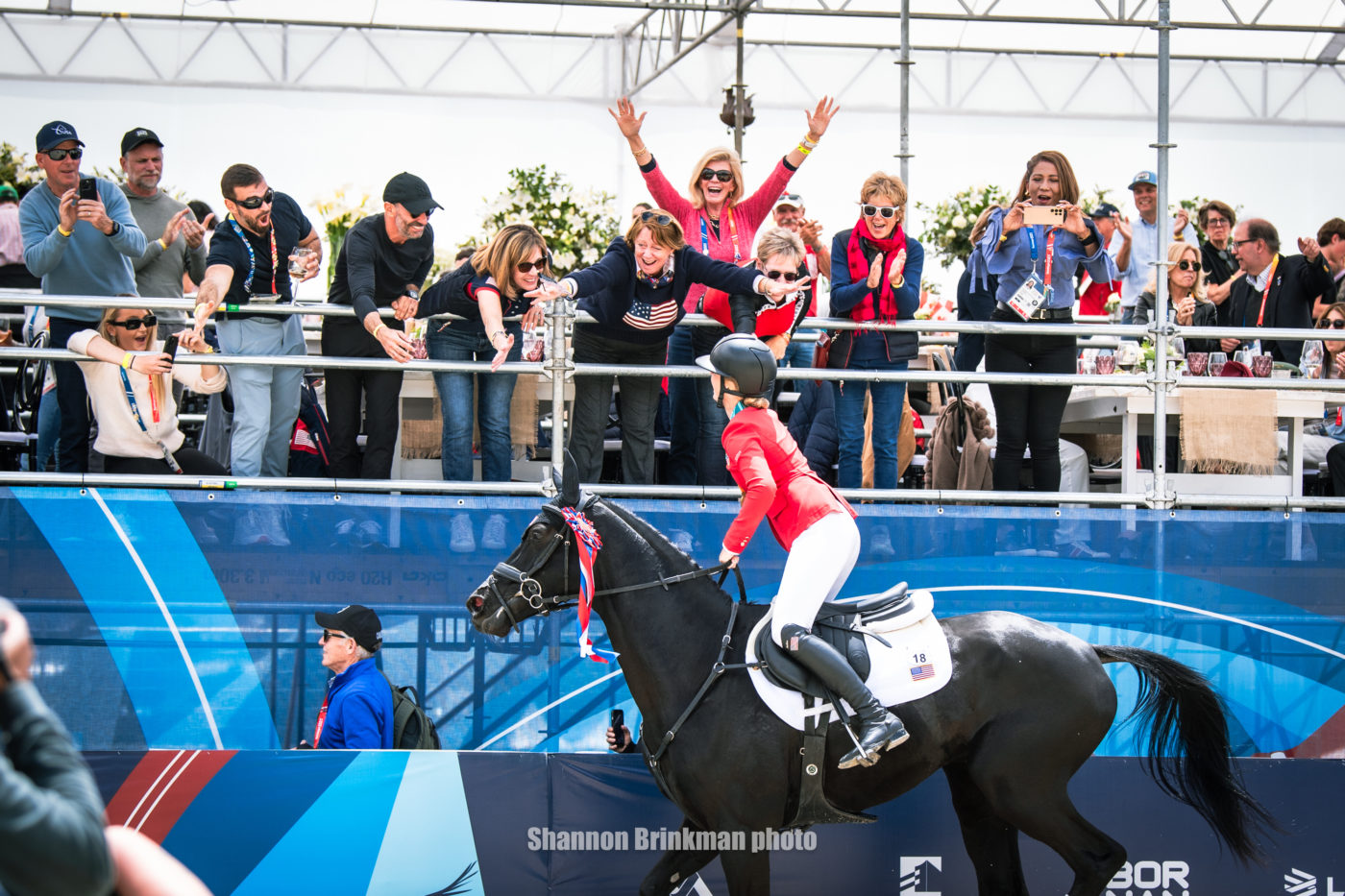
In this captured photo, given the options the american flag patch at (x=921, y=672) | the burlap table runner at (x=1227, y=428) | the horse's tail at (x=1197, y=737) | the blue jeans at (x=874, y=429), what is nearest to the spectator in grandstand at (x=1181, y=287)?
the burlap table runner at (x=1227, y=428)

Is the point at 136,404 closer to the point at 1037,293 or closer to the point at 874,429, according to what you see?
the point at 874,429

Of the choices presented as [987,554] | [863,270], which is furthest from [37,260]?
[987,554]

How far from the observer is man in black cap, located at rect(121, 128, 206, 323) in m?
7.18

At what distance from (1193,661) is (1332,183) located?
1364 cm

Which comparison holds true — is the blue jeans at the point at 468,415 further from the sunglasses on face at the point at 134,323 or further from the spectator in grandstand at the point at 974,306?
the spectator in grandstand at the point at 974,306

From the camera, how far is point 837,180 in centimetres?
1725

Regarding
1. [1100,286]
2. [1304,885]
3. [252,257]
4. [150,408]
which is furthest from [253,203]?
[1304,885]

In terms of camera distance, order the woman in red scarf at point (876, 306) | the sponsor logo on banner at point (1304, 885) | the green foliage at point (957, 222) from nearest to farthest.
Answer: the sponsor logo on banner at point (1304, 885) → the woman in red scarf at point (876, 306) → the green foliage at point (957, 222)

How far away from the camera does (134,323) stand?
6574 mm

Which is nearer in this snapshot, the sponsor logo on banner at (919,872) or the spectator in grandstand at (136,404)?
the sponsor logo on banner at (919,872)

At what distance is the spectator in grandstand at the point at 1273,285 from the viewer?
845cm

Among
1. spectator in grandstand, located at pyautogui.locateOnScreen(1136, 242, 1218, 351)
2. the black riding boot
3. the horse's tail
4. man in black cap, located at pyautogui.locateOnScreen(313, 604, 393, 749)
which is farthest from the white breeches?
spectator in grandstand, located at pyautogui.locateOnScreen(1136, 242, 1218, 351)

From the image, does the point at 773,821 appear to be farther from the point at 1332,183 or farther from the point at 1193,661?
the point at 1332,183

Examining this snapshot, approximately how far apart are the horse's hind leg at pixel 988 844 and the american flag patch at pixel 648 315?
2501 millimetres
